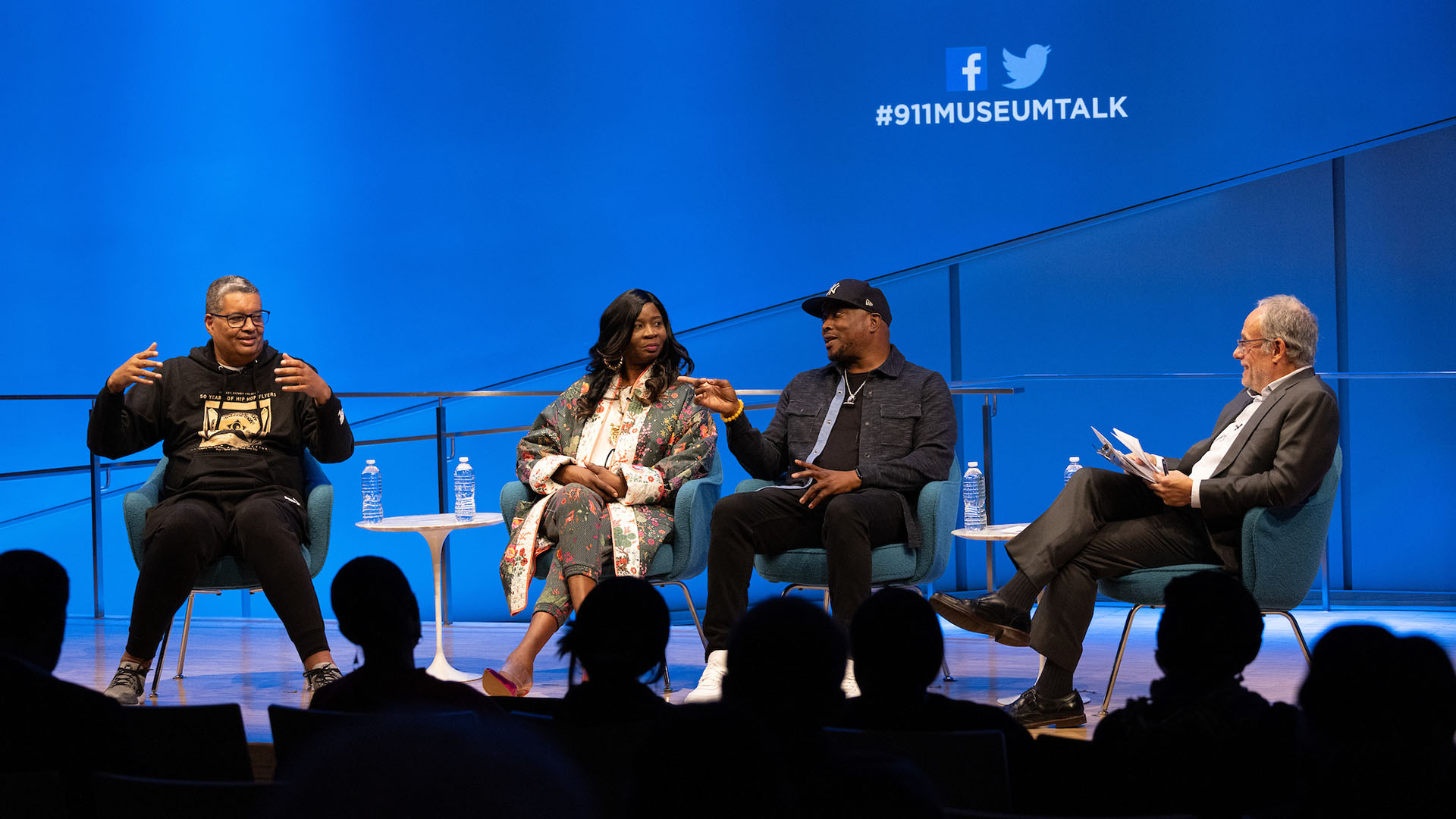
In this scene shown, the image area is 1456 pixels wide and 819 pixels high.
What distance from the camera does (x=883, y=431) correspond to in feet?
12.1

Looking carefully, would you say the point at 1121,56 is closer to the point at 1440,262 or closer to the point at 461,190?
the point at 1440,262

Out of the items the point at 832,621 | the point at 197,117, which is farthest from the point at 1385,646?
the point at 197,117

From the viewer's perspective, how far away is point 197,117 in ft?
20.3

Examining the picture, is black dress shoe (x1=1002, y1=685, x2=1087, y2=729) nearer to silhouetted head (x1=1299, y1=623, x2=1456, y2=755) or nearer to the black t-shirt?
the black t-shirt

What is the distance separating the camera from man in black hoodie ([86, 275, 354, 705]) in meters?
3.39

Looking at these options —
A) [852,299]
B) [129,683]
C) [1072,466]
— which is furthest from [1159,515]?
[129,683]

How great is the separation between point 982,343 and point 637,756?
4640 millimetres

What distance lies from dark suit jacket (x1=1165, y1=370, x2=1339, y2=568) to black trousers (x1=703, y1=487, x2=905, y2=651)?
836 millimetres

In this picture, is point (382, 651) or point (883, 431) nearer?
point (382, 651)

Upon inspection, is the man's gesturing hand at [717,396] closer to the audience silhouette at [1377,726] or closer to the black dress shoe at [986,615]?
the black dress shoe at [986,615]

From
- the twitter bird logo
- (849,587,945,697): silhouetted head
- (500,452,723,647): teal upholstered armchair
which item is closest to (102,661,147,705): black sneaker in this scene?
(500,452,723,647): teal upholstered armchair

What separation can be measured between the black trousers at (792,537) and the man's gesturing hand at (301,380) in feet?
3.95

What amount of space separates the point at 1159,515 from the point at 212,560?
2.56 metres

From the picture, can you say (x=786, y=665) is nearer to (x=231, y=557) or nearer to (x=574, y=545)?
(x=574, y=545)
